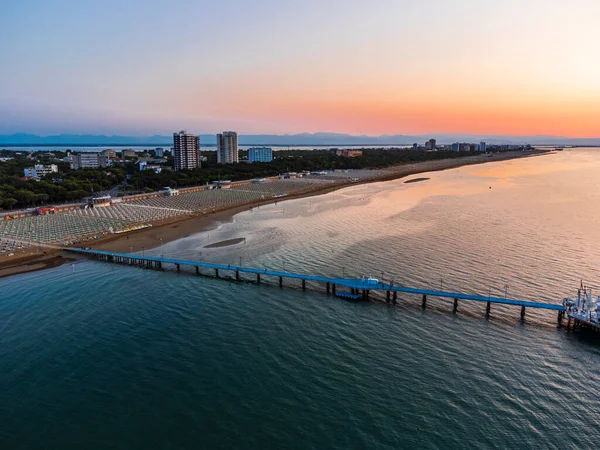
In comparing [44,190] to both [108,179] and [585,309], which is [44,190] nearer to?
[108,179]

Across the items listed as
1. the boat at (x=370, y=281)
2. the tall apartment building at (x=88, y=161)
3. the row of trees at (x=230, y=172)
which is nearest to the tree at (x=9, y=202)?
the row of trees at (x=230, y=172)

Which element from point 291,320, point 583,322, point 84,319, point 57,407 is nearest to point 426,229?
point 583,322

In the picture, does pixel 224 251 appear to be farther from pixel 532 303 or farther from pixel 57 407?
pixel 532 303

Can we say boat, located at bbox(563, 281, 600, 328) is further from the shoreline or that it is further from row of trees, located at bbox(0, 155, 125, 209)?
row of trees, located at bbox(0, 155, 125, 209)

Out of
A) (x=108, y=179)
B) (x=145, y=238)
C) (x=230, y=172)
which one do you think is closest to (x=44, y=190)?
(x=108, y=179)

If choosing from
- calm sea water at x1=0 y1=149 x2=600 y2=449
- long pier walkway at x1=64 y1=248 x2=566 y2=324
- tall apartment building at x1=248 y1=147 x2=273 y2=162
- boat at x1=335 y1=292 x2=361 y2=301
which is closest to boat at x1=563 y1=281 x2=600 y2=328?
long pier walkway at x1=64 y1=248 x2=566 y2=324
